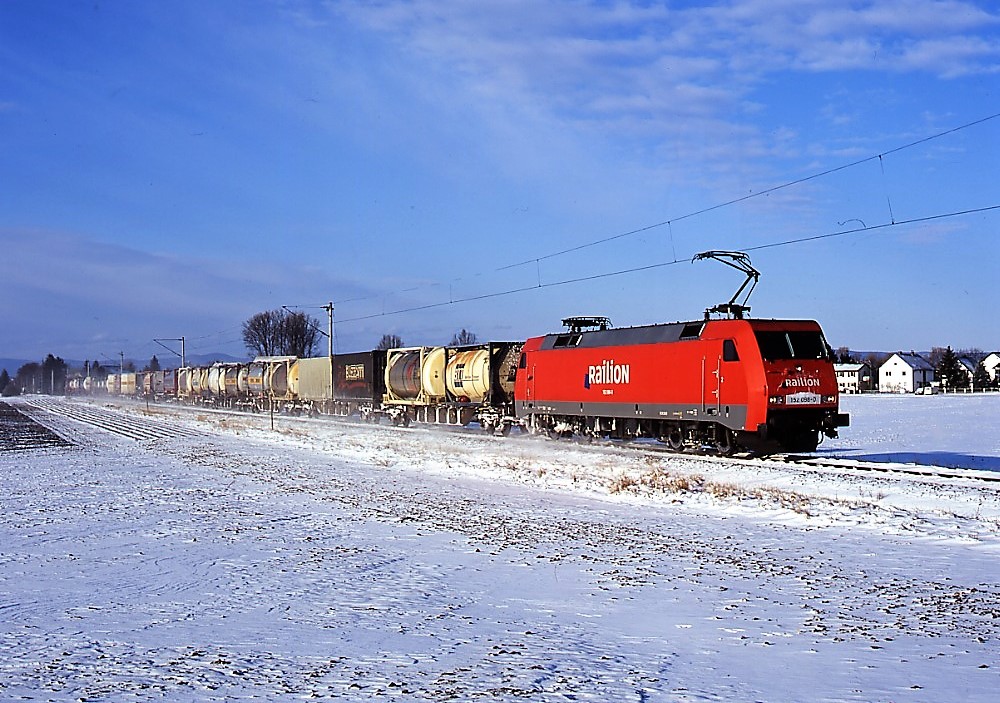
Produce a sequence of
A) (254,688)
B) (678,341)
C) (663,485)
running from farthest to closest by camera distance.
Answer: (678,341) → (663,485) → (254,688)

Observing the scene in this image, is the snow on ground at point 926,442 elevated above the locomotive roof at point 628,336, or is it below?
below

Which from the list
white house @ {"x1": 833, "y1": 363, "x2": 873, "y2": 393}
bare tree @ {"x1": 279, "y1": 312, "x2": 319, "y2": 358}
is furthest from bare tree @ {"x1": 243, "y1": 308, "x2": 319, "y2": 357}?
white house @ {"x1": 833, "y1": 363, "x2": 873, "y2": 393}

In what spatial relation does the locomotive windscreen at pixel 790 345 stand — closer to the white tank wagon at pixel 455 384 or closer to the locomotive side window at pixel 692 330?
the locomotive side window at pixel 692 330

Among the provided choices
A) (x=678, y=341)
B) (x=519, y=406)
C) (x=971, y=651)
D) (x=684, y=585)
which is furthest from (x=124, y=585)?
(x=519, y=406)

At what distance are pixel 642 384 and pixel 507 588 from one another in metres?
16.8

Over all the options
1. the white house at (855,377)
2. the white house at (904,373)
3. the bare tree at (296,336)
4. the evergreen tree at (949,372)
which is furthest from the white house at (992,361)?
the bare tree at (296,336)

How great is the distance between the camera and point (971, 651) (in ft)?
24.2

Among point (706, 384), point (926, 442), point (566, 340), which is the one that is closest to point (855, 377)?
point (926, 442)

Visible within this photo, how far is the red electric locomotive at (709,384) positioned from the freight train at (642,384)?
0.10ft

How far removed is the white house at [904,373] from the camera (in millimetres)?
152250

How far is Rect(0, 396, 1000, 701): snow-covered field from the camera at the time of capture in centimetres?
670

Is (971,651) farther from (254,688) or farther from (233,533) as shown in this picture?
(233,533)

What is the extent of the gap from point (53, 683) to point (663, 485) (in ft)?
41.8

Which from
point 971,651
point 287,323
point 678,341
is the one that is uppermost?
point 287,323
